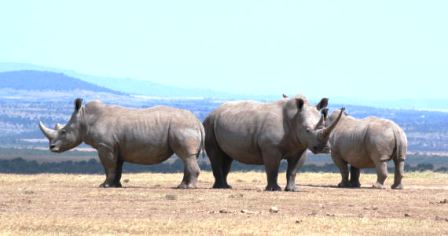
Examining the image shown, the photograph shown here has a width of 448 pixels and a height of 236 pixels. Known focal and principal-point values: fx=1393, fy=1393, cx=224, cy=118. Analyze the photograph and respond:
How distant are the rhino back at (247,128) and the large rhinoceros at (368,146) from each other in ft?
12.2

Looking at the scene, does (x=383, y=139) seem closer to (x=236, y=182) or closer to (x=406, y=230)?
(x=236, y=182)

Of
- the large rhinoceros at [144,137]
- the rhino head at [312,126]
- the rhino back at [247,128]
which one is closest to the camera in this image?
the rhino head at [312,126]

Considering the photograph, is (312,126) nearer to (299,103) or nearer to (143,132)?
(299,103)

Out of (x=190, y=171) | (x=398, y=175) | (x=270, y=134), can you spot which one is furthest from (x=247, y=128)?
(x=398, y=175)

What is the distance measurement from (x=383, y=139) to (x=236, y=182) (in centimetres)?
534

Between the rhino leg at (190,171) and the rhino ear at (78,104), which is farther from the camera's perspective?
the rhino ear at (78,104)

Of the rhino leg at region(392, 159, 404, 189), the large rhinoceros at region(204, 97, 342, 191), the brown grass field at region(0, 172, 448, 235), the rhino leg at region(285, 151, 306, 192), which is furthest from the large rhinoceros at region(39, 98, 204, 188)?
the rhino leg at region(392, 159, 404, 189)

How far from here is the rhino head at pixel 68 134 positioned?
3434 centimetres

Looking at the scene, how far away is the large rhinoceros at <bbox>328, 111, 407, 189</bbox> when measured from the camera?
36.1 metres

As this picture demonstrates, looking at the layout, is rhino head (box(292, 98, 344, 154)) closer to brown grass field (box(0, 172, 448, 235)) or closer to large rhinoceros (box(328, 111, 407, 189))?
brown grass field (box(0, 172, 448, 235))

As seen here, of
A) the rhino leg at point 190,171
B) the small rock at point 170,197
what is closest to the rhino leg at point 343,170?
the rhino leg at point 190,171

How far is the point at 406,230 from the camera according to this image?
22.9 m

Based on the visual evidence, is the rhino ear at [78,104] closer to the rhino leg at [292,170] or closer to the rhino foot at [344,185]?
the rhino leg at [292,170]

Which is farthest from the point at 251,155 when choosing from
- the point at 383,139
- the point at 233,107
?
the point at 383,139
